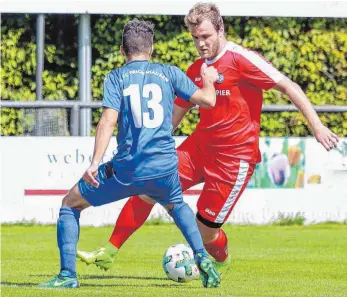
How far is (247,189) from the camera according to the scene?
54.9 ft

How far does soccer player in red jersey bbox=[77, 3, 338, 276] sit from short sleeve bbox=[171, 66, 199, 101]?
85 cm

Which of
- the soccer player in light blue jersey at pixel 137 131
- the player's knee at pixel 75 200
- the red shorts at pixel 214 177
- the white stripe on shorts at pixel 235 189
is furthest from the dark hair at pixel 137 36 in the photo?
the white stripe on shorts at pixel 235 189

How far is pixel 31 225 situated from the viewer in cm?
1658

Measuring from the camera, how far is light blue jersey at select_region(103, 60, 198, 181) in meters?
9.24

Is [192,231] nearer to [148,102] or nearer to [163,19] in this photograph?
[148,102]

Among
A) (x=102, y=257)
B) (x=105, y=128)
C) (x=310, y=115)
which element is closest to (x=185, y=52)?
(x=102, y=257)

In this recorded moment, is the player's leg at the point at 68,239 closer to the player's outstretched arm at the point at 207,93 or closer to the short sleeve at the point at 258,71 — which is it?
the player's outstretched arm at the point at 207,93

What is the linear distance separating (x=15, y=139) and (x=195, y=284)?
268 inches

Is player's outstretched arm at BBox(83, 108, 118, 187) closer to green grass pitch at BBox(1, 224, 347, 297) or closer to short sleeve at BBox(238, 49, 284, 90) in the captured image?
green grass pitch at BBox(1, 224, 347, 297)

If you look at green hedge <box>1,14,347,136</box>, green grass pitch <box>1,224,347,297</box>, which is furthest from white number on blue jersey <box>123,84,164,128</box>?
green hedge <box>1,14,347,136</box>

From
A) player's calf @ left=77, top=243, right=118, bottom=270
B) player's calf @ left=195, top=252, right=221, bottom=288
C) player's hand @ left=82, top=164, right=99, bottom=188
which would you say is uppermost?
player's hand @ left=82, top=164, right=99, bottom=188

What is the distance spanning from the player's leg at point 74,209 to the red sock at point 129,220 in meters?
1.01

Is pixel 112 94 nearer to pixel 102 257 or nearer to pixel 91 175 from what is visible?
pixel 91 175

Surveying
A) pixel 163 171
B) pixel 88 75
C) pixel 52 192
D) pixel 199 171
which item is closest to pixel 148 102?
pixel 163 171
